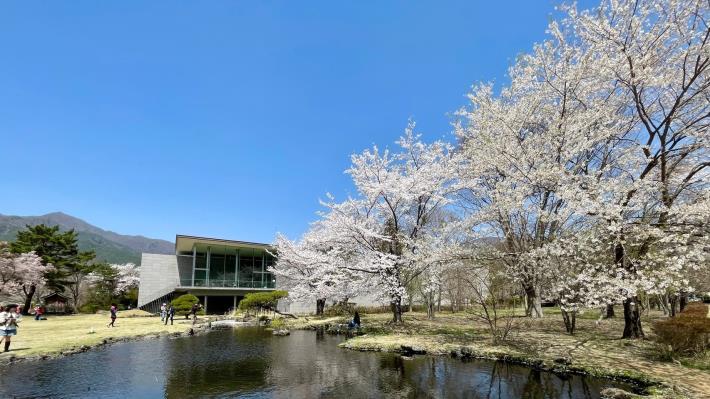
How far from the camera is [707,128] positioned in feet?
36.8

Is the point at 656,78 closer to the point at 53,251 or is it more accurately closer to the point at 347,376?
the point at 347,376

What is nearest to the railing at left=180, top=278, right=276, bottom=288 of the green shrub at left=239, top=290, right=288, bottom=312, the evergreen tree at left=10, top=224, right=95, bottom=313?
the green shrub at left=239, top=290, right=288, bottom=312

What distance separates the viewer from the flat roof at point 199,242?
34603mm

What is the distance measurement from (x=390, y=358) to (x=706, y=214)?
10.2 meters

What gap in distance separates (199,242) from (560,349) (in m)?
31.5

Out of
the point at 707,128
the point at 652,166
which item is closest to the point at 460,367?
the point at 652,166

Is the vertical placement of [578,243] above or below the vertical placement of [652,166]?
below

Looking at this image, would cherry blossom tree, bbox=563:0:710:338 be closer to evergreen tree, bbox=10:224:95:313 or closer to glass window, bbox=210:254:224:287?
glass window, bbox=210:254:224:287

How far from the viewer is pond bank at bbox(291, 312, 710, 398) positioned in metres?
9.45

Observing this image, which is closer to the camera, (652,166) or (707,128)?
(707,128)

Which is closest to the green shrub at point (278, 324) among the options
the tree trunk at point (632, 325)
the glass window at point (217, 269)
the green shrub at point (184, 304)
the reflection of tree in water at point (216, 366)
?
the reflection of tree in water at point (216, 366)

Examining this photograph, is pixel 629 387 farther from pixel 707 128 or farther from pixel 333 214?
pixel 333 214

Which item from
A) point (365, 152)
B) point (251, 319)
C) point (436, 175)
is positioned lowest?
point (251, 319)

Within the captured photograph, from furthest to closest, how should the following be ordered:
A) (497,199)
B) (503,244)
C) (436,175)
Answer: (436,175)
(503,244)
(497,199)
